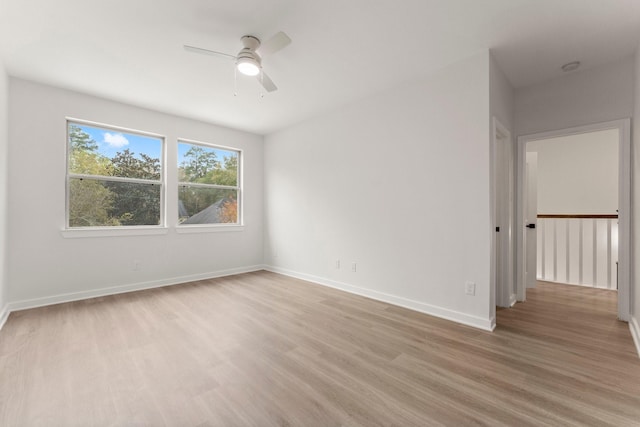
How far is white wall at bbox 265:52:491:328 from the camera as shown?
2674mm

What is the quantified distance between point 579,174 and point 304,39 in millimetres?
5351

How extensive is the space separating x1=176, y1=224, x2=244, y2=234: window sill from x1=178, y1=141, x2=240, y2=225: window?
4.3 inches

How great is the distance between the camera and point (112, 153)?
3.79 metres

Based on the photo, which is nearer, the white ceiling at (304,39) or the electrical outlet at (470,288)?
the white ceiling at (304,39)

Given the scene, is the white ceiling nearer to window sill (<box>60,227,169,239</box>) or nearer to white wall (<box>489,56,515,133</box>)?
white wall (<box>489,56,515,133</box>)

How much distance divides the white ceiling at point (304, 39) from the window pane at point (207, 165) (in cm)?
124

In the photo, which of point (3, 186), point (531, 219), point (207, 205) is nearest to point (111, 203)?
point (3, 186)

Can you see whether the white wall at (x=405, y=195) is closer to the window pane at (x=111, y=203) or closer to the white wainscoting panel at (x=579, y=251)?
the window pane at (x=111, y=203)

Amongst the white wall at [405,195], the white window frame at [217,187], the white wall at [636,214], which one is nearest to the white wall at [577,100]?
the white wall at [636,214]

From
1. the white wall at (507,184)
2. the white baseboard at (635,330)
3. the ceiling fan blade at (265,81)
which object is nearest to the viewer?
the white baseboard at (635,330)

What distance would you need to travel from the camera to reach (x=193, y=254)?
447cm

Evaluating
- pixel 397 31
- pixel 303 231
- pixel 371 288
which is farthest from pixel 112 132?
pixel 371 288

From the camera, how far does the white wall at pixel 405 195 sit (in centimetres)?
267

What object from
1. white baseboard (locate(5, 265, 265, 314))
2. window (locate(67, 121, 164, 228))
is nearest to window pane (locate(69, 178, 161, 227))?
window (locate(67, 121, 164, 228))
